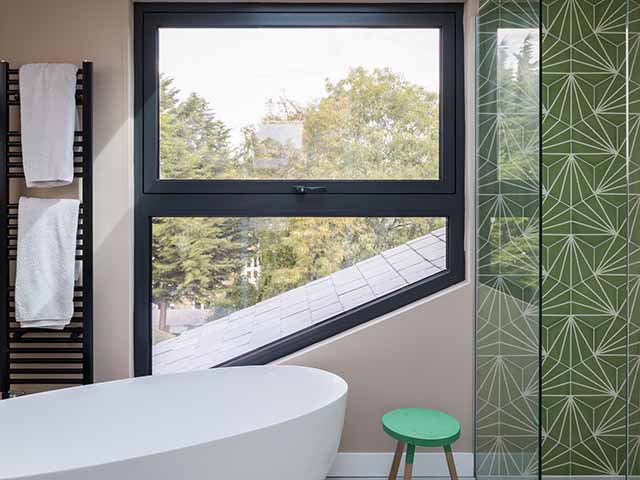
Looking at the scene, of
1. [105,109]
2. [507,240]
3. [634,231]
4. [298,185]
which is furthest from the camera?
[298,185]

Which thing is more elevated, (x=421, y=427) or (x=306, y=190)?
(x=306, y=190)

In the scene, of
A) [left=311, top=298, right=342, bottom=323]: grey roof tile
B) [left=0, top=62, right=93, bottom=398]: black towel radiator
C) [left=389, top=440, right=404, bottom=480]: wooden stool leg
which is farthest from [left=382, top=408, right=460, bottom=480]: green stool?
[left=0, top=62, right=93, bottom=398]: black towel radiator

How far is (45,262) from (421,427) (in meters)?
1.94

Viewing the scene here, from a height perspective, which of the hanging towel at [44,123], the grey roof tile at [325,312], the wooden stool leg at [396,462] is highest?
the hanging towel at [44,123]

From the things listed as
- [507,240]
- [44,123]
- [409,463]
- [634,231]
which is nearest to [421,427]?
[409,463]

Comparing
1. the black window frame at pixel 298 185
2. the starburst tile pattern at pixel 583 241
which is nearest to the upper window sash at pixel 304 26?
the black window frame at pixel 298 185

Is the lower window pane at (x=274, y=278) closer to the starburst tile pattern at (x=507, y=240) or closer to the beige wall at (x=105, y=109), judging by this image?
the beige wall at (x=105, y=109)

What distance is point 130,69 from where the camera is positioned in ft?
8.87

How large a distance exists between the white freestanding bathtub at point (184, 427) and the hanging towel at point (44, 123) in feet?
3.46

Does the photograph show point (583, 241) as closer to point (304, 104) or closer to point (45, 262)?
point (304, 104)

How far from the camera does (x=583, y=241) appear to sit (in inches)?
90.9

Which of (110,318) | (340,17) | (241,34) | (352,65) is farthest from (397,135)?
(110,318)

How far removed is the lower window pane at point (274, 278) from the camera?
2836 millimetres

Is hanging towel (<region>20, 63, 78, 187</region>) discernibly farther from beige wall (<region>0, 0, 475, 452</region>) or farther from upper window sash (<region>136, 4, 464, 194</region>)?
upper window sash (<region>136, 4, 464, 194</region>)
